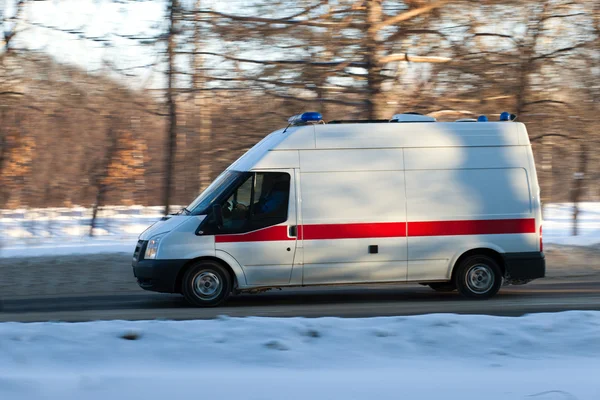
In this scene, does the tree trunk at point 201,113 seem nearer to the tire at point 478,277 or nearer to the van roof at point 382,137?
the van roof at point 382,137

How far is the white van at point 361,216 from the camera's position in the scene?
10664 millimetres

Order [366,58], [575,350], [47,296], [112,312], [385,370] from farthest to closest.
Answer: [366,58] < [47,296] < [112,312] < [575,350] < [385,370]

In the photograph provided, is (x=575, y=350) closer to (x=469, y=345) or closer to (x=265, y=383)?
(x=469, y=345)

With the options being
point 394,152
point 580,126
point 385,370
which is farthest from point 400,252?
point 580,126

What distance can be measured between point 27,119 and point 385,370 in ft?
55.9

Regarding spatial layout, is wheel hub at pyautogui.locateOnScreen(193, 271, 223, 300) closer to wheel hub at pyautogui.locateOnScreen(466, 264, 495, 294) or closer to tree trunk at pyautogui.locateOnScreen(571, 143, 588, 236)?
wheel hub at pyautogui.locateOnScreen(466, 264, 495, 294)

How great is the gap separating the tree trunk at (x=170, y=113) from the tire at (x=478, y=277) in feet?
28.9

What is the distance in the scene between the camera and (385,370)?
5.64 metres

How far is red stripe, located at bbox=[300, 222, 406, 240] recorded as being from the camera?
10.7 meters

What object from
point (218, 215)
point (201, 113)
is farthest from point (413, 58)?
point (218, 215)

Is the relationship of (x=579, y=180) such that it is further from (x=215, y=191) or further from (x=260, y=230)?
(x=215, y=191)

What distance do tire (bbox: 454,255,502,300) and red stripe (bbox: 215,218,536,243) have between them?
0.42 meters

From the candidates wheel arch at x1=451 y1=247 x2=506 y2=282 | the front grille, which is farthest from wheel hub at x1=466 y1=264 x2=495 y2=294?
the front grille

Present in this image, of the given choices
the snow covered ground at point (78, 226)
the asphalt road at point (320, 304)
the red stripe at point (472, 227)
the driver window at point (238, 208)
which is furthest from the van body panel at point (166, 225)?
the snow covered ground at point (78, 226)
